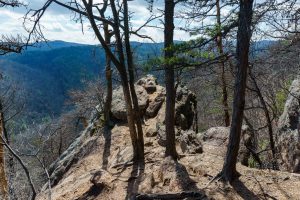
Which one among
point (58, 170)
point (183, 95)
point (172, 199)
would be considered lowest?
point (58, 170)

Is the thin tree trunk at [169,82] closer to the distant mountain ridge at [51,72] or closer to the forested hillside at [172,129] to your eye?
the forested hillside at [172,129]

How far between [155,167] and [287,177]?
3.21 metres

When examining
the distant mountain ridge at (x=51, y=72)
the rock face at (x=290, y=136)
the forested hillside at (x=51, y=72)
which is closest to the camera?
the rock face at (x=290, y=136)

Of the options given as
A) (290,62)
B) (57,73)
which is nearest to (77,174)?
(290,62)

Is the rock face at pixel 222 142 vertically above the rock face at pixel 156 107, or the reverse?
the rock face at pixel 156 107

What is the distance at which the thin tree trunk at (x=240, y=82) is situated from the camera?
6.40 meters

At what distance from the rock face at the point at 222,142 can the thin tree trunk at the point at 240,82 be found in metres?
2.72

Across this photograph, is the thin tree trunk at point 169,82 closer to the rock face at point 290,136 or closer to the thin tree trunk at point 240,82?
the thin tree trunk at point 240,82

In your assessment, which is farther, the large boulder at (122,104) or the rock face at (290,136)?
the large boulder at (122,104)

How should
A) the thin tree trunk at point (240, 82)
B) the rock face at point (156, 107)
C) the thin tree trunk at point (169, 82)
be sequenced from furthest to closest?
the rock face at point (156, 107), the thin tree trunk at point (169, 82), the thin tree trunk at point (240, 82)

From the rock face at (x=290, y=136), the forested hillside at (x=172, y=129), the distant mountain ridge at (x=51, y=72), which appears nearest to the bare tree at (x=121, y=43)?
the forested hillside at (x=172, y=129)

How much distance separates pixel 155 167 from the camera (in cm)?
937

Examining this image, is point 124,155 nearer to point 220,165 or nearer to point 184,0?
point 220,165

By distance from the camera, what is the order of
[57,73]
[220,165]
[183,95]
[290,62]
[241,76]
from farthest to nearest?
1. [57,73]
2. [183,95]
3. [290,62]
4. [220,165]
5. [241,76]
